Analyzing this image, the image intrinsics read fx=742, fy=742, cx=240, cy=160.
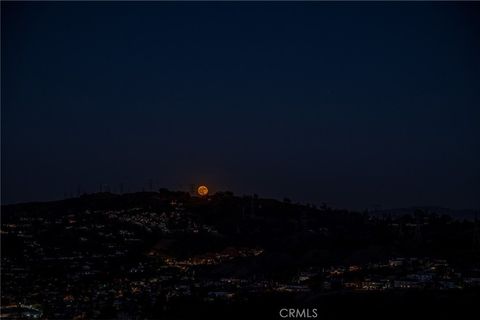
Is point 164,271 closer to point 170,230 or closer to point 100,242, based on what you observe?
point 100,242

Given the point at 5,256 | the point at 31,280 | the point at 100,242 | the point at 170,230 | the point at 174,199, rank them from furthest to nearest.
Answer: the point at 174,199 → the point at 170,230 → the point at 100,242 → the point at 5,256 → the point at 31,280

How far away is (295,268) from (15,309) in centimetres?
1620

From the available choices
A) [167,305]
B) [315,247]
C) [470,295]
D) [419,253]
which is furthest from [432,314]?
[315,247]

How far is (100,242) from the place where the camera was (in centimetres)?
3600

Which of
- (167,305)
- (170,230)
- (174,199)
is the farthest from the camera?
(174,199)

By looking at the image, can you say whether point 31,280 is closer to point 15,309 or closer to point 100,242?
point 15,309

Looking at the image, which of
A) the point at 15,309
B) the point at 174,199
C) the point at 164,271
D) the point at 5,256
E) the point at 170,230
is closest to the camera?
the point at 15,309

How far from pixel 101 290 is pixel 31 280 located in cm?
208

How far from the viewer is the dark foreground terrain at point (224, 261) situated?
17.8 metres

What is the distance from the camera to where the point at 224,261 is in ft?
114

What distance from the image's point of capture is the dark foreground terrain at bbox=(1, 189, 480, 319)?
17.8 meters

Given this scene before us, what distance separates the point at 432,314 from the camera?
1691 cm

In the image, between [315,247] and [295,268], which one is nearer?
[295,268]

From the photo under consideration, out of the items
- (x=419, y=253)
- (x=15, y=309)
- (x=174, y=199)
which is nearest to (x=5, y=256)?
(x=15, y=309)
